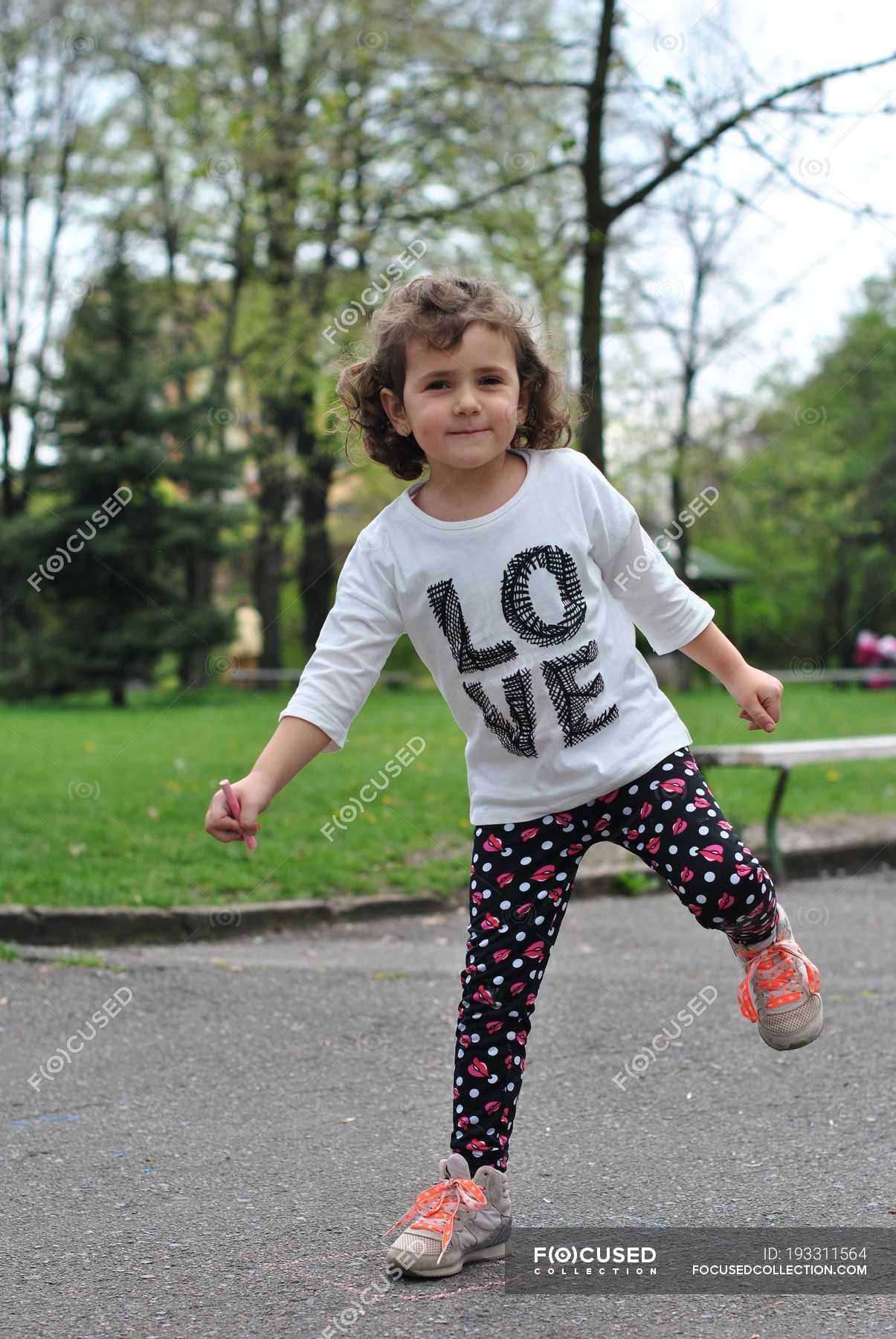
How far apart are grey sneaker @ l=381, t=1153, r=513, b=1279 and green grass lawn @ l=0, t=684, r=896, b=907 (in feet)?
11.2

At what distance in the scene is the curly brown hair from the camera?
8.22ft

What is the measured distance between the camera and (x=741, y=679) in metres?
2.65

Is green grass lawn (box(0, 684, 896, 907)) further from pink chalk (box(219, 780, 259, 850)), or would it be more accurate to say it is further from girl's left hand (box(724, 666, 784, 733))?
girl's left hand (box(724, 666, 784, 733))

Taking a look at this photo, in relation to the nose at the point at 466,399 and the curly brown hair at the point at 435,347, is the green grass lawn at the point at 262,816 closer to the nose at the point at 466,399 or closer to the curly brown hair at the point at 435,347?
the curly brown hair at the point at 435,347

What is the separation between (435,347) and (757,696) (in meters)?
0.89

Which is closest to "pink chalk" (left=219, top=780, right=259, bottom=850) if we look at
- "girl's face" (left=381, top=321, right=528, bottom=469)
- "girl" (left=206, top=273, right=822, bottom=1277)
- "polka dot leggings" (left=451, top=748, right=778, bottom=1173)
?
"girl" (left=206, top=273, right=822, bottom=1277)

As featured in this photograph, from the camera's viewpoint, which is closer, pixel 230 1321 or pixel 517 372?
pixel 230 1321

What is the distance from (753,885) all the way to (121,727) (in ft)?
38.1

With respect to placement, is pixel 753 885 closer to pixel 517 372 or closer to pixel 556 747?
pixel 556 747

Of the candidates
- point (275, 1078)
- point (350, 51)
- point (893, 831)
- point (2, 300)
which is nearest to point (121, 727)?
point (350, 51)

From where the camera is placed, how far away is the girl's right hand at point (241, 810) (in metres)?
2.28

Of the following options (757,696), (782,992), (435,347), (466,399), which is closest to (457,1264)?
(782,992)

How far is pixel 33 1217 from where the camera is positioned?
2701mm

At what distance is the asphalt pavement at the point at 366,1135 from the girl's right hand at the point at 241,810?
786 mm
